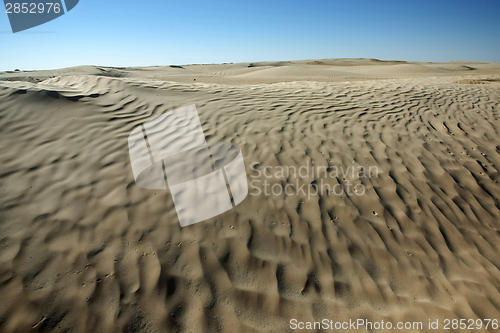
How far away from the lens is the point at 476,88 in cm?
896

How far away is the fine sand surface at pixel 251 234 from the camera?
226cm

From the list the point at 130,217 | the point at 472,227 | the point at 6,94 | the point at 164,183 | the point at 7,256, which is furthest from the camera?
Answer: the point at 6,94

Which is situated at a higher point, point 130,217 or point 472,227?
point 130,217

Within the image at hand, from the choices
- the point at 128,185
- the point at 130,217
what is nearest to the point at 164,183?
the point at 128,185

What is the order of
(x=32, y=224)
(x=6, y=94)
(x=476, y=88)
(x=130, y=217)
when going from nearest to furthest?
(x=32, y=224) → (x=130, y=217) → (x=6, y=94) → (x=476, y=88)

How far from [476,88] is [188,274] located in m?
10.9

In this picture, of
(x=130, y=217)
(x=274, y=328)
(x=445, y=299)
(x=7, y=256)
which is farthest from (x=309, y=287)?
(x=7, y=256)

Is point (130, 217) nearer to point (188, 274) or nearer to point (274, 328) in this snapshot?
point (188, 274)

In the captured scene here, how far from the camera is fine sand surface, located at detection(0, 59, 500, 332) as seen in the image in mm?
2264

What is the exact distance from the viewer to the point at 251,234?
2881mm

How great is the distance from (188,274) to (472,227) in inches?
130

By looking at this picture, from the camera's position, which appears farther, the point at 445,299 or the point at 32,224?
the point at 32,224

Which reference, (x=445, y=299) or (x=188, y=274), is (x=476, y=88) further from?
(x=188, y=274)

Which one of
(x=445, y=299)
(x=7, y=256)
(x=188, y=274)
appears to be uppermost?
(x=7, y=256)
